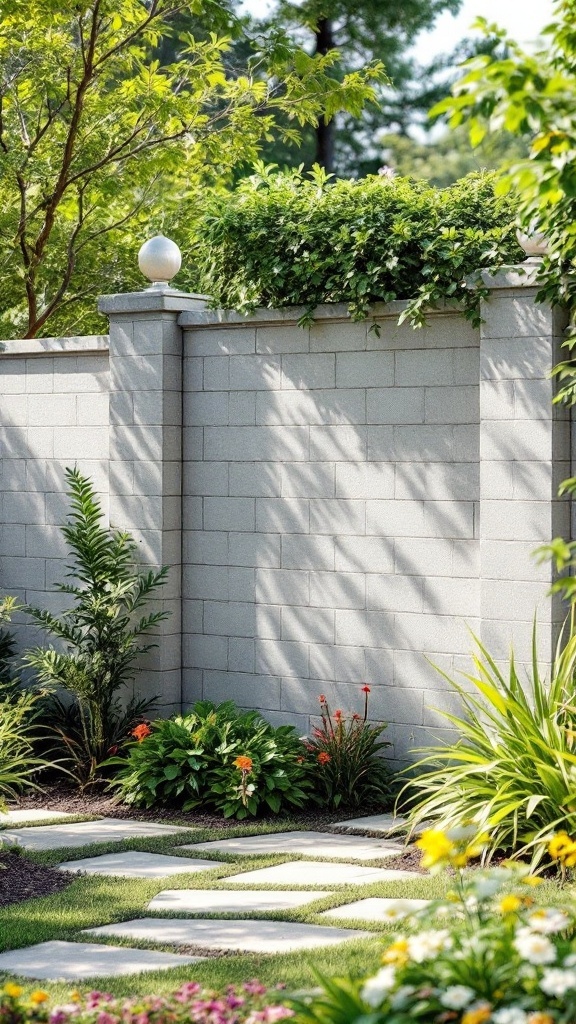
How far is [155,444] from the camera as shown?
778cm

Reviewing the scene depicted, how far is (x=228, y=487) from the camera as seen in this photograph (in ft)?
25.0

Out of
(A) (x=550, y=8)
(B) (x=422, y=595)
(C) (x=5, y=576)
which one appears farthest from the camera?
(C) (x=5, y=576)

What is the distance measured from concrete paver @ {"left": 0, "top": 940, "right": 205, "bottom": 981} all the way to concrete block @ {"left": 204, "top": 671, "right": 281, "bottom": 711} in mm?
3047

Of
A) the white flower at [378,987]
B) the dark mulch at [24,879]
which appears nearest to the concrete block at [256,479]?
the dark mulch at [24,879]

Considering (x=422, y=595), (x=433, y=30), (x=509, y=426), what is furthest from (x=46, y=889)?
(x=433, y=30)

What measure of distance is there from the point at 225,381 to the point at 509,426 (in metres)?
1.90

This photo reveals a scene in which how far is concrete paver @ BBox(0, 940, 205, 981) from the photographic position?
4.06m

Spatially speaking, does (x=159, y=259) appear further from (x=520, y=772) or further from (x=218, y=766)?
(x=520, y=772)

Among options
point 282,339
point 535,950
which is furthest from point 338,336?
point 535,950

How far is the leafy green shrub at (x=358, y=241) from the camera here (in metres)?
6.55

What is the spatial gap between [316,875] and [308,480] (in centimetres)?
248

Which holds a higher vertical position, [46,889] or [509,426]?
[509,426]

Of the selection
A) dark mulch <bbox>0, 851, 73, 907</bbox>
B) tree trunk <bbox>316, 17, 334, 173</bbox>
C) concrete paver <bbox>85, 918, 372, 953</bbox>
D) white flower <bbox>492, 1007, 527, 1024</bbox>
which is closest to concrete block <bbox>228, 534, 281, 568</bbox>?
dark mulch <bbox>0, 851, 73, 907</bbox>

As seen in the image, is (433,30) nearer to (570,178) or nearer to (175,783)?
(175,783)
